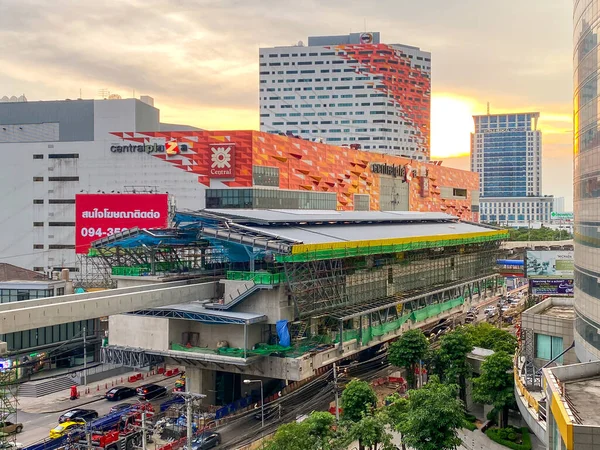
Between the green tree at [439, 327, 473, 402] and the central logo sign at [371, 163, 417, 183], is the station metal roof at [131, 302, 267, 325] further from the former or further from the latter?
the central logo sign at [371, 163, 417, 183]

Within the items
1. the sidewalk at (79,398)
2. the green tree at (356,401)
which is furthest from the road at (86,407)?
the green tree at (356,401)

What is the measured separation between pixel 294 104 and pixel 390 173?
94787mm

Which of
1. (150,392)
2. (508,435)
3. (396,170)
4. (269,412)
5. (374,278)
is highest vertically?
(396,170)

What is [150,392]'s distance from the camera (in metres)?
47.5

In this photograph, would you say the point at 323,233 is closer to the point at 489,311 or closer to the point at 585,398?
the point at 585,398

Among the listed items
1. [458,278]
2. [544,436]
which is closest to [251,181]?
[458,278]

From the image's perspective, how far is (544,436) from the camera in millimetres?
27500

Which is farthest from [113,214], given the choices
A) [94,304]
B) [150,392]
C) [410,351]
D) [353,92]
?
[353,92]

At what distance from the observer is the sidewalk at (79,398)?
46.5m

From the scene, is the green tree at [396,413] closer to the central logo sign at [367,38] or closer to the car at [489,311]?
the car at [489,311]

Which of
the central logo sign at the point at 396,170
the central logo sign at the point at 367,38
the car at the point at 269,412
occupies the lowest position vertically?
the car at the point at 269,412

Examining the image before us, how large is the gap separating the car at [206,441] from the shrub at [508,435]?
15.7 metres

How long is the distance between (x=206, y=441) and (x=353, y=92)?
165m

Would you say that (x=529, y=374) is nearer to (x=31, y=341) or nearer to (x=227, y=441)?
(x=227, y=441)
